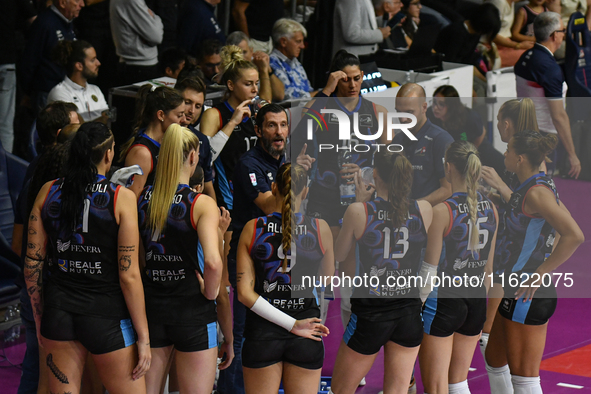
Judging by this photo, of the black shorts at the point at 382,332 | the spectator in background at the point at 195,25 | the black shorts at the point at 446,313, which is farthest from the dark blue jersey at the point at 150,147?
the spectator in background at the point at 195,25

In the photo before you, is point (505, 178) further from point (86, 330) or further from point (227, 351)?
point (86, 330)

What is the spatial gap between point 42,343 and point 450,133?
11.3 ft

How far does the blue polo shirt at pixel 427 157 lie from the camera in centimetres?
521

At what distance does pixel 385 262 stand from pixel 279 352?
0.72 metres

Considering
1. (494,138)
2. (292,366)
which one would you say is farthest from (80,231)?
(494,138)

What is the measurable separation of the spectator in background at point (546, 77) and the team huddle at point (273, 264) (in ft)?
12.4

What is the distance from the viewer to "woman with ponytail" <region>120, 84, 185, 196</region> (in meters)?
4.39


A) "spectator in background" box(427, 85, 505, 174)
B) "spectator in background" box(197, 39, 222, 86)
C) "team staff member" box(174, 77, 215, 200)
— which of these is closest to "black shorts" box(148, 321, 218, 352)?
"team staff member" box(174, 77, 215, 200)

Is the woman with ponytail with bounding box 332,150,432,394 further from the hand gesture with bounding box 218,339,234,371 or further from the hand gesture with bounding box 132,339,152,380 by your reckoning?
the hand gesture with bounding box 132,339,152,380

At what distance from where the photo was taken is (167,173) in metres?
3.59

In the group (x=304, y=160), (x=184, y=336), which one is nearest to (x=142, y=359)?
(x=184, y=336)

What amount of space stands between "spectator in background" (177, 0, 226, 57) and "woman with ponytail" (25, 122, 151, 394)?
4624mm

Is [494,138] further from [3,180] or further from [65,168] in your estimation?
[65,168]

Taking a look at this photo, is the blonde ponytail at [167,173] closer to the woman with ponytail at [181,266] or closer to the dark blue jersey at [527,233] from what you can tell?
the woman with ponytail at [181,266]
